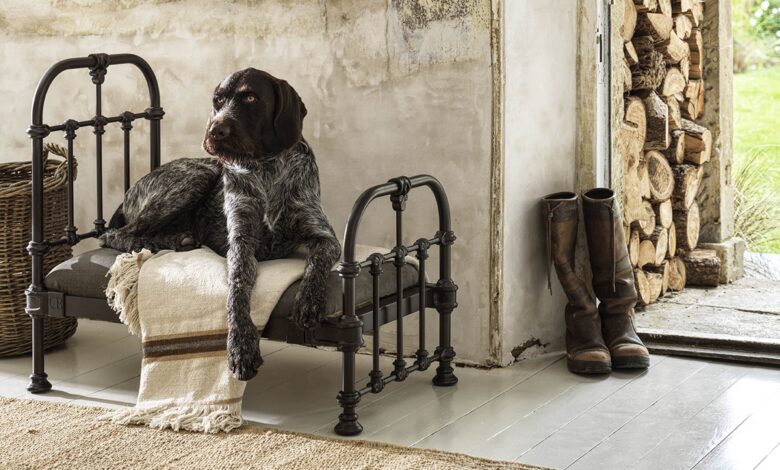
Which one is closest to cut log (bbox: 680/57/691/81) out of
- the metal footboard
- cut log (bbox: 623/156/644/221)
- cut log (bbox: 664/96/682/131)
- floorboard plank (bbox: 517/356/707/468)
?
cut log (bbox: 664/96/682/131)

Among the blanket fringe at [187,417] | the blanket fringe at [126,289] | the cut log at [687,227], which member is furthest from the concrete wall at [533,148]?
the blanket fringe at [126,289]

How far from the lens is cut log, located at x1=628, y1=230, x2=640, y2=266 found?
418 centimetres

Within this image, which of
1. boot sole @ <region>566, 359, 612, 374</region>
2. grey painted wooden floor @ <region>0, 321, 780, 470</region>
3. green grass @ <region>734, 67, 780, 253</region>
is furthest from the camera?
green grass @ <region>734, 67, 780, 253</region>

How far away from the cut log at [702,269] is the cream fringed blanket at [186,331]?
2157 millimetres

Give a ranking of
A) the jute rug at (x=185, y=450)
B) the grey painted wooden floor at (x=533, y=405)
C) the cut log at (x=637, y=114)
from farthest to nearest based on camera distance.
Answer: the cut log at (x=637, y=114)
the grey painted wooden floor at (x=533, y=405)
the jute rug at (x=185, y=450)

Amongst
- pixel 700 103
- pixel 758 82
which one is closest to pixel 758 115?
pixel 758 82

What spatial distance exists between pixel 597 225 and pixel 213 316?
4.48 ft

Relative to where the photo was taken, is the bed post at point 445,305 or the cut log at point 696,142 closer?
the bed post at point 445,305

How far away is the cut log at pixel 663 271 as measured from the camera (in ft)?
14.5

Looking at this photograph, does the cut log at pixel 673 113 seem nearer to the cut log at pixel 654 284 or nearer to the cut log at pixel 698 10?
the cut log at pixel 698 10

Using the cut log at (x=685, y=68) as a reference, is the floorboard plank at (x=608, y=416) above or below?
below

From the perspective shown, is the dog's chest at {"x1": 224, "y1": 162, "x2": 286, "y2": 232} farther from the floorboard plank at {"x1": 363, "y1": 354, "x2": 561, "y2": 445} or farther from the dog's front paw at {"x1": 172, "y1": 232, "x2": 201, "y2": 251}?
the floorboard plank at {"x1": 363, "y1": 354, "x2": 561, "y2": 445}

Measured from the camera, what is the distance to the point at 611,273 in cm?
366

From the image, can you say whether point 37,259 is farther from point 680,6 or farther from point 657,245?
point 680,6
